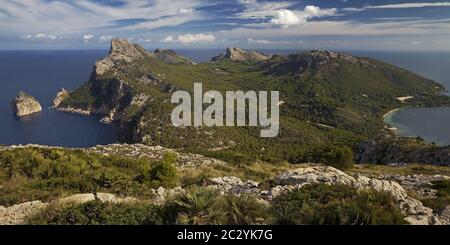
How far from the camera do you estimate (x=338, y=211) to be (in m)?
8.10

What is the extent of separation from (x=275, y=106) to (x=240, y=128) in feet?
196

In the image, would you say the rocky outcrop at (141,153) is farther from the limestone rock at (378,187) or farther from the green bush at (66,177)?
the limestone rock at (378,187)

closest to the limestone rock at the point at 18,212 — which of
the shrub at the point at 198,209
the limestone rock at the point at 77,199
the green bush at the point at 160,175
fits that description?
the limestone rock at the point at 77,199

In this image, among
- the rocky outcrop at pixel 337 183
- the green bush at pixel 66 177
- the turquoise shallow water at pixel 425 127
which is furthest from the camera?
the turquoise shallow water at pixel 425 127

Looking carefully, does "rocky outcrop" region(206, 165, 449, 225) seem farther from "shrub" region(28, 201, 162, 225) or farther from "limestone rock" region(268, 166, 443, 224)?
"shrub" region(28, 201, 162, 225)

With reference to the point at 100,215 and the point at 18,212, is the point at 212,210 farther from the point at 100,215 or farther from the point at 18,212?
the point at 18,212

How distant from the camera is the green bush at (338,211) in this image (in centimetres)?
801

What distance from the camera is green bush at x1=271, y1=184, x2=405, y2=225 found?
801 centimetres

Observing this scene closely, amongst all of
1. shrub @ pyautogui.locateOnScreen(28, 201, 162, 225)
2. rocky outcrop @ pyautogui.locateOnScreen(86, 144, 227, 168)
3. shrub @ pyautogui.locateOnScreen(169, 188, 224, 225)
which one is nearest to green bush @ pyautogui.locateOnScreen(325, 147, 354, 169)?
rocky outcrop @ pyautogui.locateOnScreen(86, 144, 227, 168)

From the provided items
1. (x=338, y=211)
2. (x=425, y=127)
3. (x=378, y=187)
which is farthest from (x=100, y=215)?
(x=425, y=127)

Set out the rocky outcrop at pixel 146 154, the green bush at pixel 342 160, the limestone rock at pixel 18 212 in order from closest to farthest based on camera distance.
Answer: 1. the limestone rock at pixel 18 212
2. the rocky outcrop at pixel 146 154
3. the green bush at pixel 342 160

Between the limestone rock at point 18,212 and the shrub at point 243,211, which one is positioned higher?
the shrub at point 243,211
